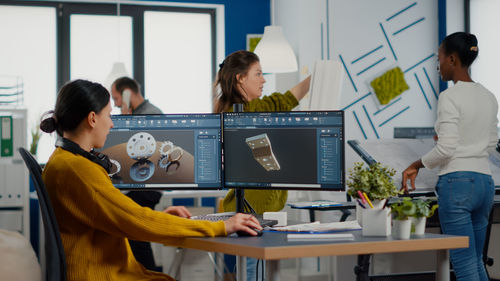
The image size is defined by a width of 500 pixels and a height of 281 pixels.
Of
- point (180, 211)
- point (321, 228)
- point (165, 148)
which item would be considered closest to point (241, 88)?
point (165, 148)

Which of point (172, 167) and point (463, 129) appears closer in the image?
point (172, 167)

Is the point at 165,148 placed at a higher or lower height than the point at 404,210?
higher

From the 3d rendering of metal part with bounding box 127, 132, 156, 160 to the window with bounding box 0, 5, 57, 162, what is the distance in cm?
347

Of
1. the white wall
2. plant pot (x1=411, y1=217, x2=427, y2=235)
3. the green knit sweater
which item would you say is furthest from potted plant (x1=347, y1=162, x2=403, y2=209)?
the white wall

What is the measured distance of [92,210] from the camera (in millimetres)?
1728

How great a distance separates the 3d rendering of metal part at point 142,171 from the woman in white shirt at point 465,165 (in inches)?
47.1

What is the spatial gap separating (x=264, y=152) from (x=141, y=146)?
0.49 metres

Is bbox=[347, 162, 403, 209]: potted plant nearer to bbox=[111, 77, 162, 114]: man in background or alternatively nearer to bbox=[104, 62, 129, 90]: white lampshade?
bbox=[111, 77, 162, 114]: man in background

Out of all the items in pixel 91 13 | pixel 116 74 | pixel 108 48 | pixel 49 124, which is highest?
pixel 91 13

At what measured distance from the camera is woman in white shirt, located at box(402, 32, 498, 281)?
2.58 metres

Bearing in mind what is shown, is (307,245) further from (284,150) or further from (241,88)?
(241,88)

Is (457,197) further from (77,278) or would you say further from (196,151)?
(77,278)

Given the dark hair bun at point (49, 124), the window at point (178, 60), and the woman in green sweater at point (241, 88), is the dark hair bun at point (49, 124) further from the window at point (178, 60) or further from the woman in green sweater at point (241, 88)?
the window at point (178, 60)

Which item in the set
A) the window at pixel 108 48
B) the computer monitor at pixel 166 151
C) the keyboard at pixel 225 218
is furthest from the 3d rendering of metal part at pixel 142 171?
the window at pixel 108 48
